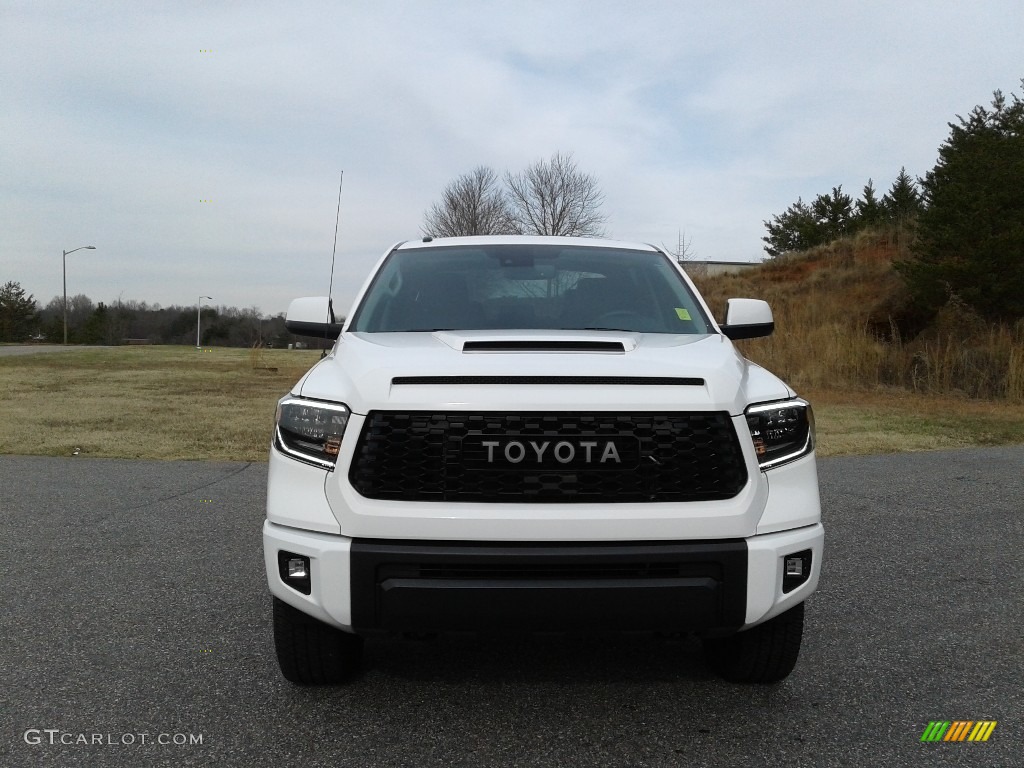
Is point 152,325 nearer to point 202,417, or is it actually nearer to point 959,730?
point 202,417

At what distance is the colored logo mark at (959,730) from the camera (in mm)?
2709

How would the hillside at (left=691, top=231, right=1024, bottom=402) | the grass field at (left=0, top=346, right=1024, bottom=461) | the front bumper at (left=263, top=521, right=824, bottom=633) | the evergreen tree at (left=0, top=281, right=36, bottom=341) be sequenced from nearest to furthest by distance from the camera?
the front bumper at (left=263, top=521, right=824, bottom=633), the grass field at (left=0, top=346, right=1024, bottom=461), the hillside at (left=691, top=231, right=1024, bottom=402), the evergreen tree at (left=0, top=281, right=36, bottom=341)

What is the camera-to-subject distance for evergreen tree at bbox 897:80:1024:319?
27.5 meters

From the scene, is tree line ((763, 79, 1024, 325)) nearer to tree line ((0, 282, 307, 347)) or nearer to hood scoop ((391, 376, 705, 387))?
hood scoop ((391, 376, 705, 387))

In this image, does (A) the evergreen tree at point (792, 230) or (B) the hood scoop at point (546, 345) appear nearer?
(B) the hood scoop at point (546, 345)

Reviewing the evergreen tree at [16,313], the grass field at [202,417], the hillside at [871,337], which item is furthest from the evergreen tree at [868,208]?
the evergreen tree at [16,313]

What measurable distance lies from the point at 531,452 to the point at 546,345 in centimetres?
50

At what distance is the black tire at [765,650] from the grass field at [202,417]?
715 cm

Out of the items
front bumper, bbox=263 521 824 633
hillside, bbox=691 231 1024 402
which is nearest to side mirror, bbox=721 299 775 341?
front bumper, bbox=263 521 824 633

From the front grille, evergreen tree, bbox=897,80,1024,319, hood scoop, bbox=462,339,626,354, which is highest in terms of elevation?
evergreen tree, bbox=897,80,1024,319

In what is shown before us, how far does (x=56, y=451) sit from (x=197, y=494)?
3553 millimetres

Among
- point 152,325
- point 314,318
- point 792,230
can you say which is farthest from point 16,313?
point 314,318

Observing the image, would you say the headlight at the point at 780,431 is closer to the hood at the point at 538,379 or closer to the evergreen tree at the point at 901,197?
the hood at the point at 538,379

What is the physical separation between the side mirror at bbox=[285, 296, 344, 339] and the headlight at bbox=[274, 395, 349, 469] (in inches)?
49.0
